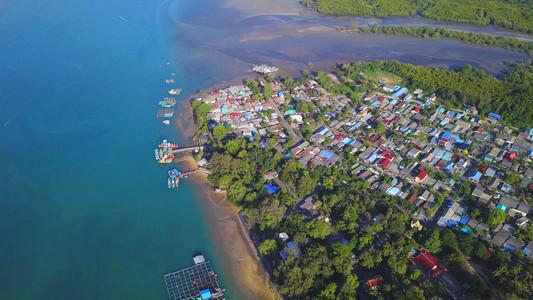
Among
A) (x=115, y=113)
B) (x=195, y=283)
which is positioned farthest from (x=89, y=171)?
(x=195, y=283)

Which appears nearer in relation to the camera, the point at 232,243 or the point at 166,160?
the point at 232,243

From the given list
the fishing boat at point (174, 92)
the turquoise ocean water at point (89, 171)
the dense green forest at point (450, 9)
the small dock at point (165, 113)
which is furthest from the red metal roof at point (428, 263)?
the dense green forest at point (450, 9)

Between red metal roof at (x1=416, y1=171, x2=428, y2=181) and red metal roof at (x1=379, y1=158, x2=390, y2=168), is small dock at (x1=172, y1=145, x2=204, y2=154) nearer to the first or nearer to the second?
red metal roof at (x1=379, y1=158, x2=390, y2=168)

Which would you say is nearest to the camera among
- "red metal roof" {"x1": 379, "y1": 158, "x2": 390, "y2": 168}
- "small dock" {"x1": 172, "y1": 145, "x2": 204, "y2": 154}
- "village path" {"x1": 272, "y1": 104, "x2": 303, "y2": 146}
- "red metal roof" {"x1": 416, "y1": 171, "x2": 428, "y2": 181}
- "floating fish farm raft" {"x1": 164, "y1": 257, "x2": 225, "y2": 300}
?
"floating fish farm raft" {"x1": 164, "y1": 257, "x2": 225, "y2": 300}

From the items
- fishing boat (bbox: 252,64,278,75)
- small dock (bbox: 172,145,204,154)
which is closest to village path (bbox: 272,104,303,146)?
fishing boat (bbox: 252,64,278,75)

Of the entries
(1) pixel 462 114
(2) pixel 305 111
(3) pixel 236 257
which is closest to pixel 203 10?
(2) pixel 305 111

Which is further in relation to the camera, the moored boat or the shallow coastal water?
the moored boat

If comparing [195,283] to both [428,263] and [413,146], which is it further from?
[413,146]
